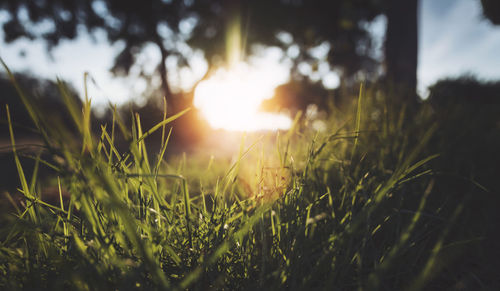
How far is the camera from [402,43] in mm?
2623

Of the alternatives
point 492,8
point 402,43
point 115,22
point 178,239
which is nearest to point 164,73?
point 115,22

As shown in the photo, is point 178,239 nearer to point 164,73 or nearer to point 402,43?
point 402,43

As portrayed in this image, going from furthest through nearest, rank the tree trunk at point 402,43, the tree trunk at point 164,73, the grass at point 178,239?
the tree trunk at point 164,73, the tree trunk at point 402,43, the grass at point 178,239

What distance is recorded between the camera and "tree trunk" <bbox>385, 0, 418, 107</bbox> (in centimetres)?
254

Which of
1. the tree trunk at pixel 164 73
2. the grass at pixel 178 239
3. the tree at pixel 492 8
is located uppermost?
the tree trunk at pixel 164 73

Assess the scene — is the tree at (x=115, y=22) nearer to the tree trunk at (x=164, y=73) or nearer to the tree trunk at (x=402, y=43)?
the tree trunk at (x=164, y=73)

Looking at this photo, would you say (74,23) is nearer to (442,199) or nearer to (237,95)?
(237,95)

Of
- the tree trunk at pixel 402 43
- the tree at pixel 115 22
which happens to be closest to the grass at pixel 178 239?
the tree trunk at pixel 402 43

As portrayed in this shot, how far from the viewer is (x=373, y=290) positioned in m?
0.38

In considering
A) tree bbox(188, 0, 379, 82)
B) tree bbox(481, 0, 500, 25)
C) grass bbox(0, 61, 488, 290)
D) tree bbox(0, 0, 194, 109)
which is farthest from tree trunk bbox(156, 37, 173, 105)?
grass bbox(0, 61, 488, 290)

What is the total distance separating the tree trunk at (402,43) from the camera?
8.35 feet

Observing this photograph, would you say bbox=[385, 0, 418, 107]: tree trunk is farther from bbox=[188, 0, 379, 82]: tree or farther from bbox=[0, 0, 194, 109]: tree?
bbox=[0, 0, 194, 109]: tree

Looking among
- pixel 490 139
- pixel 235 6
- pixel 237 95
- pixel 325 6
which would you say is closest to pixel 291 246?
pixel 237 95

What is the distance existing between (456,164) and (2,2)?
34.2 feet
